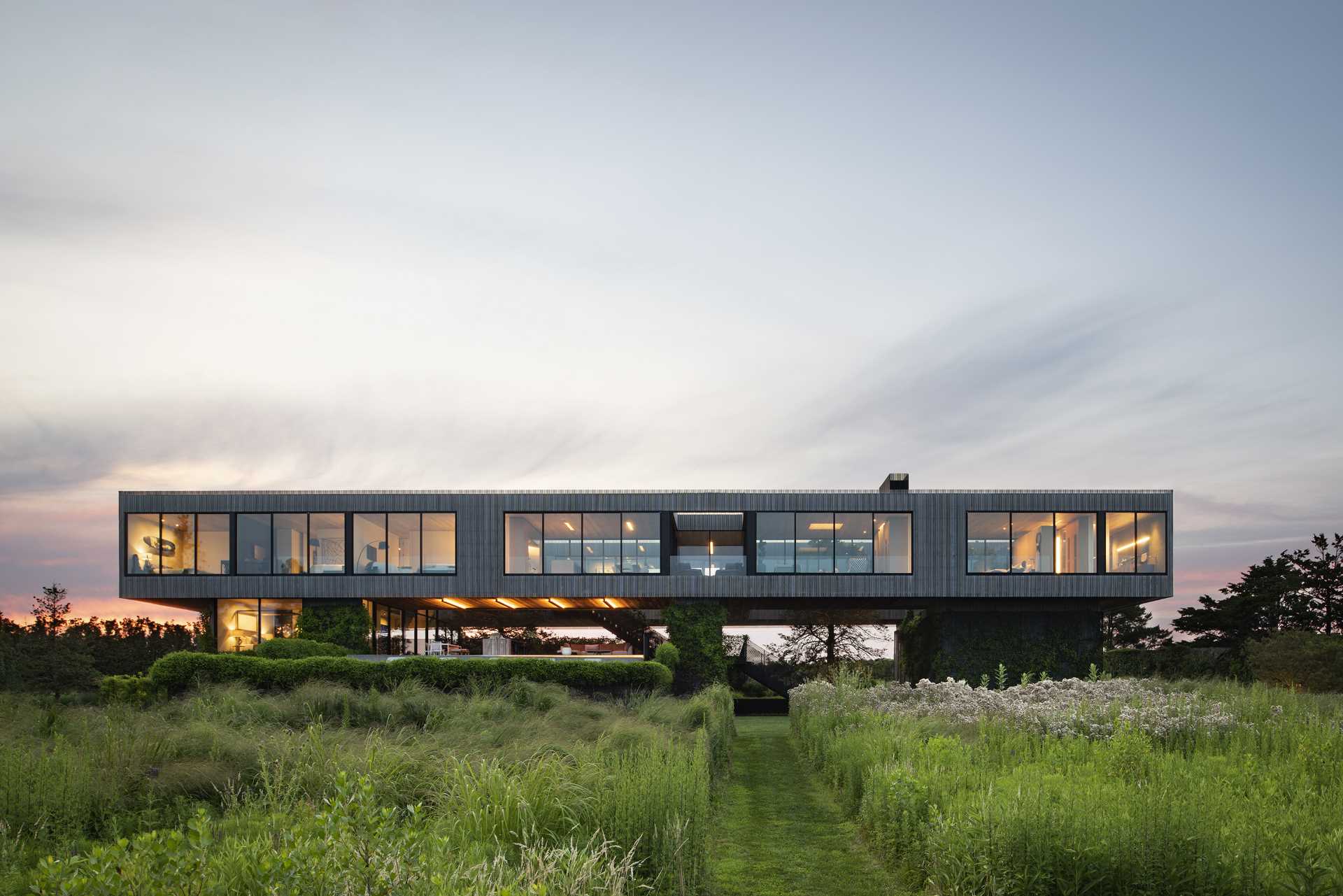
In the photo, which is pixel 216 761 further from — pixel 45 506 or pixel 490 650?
pixel 45 506

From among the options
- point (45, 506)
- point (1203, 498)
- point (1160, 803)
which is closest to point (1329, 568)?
point (1203, 498)

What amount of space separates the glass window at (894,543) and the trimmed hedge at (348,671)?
10.6 meters

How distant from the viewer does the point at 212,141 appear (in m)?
15.2

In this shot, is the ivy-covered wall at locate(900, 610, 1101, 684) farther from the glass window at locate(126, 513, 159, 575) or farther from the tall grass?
the glass window at locate(126, 513, 159, 575)

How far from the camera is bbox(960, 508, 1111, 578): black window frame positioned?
26969 millimetres

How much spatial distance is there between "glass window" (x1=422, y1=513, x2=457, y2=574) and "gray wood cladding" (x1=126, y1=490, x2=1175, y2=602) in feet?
0.67

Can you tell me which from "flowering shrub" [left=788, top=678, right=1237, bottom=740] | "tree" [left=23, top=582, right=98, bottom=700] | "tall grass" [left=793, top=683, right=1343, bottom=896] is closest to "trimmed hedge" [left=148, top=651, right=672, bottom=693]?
"flowering shrub" [left=788, top=678, right=1237, bottom=740]

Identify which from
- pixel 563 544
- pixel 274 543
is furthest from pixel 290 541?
pixel 563 544

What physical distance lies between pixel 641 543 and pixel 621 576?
1138 millimetres

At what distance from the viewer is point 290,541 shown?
91.5 feet

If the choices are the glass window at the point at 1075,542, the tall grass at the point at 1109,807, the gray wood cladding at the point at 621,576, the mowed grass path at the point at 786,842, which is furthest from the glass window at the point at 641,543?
the tall grass at the point at 1109,807

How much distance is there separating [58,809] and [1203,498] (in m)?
33.2

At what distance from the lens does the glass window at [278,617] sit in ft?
91.3

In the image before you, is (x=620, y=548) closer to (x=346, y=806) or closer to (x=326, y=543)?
(x=326, y=543)
